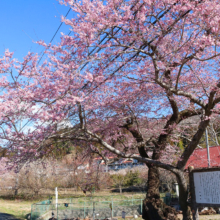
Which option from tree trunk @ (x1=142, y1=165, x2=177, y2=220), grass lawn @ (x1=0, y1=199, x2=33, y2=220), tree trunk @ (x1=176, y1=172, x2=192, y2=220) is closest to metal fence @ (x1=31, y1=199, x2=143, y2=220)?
grass lawn @ (x1=0, y1=199, x2=33, y2=220)

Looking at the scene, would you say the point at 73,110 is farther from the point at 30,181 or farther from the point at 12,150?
the point at 30,181

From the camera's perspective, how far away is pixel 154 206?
7.73 m

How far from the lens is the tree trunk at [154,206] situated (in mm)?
7555

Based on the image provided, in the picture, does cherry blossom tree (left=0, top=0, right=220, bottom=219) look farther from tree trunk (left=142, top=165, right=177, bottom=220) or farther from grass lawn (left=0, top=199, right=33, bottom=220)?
grass lawn (left=0, top=199, right=33, bottom=220)

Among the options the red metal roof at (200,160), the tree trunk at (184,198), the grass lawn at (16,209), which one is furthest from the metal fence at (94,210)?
the tree trunk at (184,198)

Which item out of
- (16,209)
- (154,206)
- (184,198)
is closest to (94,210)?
(154,206)

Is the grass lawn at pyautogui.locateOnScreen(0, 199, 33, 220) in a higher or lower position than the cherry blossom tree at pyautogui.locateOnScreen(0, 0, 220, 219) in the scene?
lower

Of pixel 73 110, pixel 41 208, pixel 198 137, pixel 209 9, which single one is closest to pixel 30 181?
pixel 41 208

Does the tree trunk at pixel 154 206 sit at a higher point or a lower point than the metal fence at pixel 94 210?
higher

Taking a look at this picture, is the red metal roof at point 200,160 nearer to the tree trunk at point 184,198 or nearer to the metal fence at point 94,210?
the tree trunk at point 184,198

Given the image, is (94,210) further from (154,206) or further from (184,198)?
(184,198)

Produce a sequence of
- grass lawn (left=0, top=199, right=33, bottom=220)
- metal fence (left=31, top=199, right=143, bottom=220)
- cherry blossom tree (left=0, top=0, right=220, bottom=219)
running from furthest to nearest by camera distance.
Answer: grass lawn (left=0, top=199, right=33, bottom=220) < metal fence (left=31, top=199, right=143, bottom=220) < cherry blossom tree (left=0, top=0, right=220, bottom=219)

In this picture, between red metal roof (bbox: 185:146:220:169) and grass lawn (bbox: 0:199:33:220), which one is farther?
grass lawn (bbox: 0:199:33:220)

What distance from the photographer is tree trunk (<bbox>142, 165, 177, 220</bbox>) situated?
755cm
